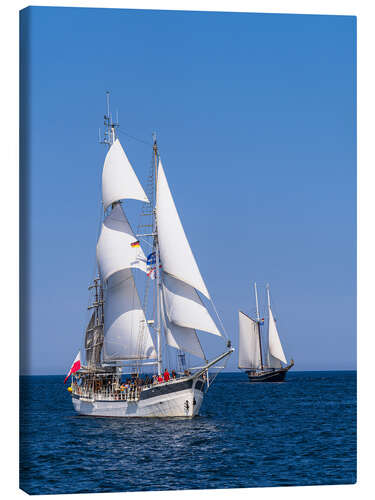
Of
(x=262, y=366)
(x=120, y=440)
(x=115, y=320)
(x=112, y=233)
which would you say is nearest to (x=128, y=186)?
(x=112, y=233)

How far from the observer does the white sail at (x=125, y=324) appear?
2759cm

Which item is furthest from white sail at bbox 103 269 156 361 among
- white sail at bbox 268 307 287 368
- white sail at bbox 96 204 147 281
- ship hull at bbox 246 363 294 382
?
ship hull at bbox 246 363 294 382

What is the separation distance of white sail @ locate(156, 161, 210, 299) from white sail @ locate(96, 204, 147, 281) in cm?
151

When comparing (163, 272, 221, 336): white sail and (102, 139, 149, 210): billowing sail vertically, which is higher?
(102, 139, 149, 210): billowing sail

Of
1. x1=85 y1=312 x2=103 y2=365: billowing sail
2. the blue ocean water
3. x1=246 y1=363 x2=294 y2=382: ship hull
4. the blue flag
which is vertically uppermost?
the blue flag

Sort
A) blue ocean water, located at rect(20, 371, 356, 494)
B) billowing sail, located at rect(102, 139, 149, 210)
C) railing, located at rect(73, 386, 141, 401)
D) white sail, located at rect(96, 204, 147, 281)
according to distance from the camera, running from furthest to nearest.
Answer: railing, located at rect(73, 386, 141, 401)
white sail, located at rect(96, 204, 147, 281)
billowing sail, located at rect(102, 139, 149, 210)
blue ocean water, located at rect(20, 371, 356, 494)

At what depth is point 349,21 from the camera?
1730cm

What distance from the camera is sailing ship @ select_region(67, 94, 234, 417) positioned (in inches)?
952

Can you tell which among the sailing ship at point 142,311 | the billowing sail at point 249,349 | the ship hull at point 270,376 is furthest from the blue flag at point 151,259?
the ship hull at point 270,376

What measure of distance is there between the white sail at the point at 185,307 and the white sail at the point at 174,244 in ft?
1.68

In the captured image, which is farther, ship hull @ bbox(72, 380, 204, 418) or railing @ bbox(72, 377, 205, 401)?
railing @ bbox(72, 377, 205, 401)

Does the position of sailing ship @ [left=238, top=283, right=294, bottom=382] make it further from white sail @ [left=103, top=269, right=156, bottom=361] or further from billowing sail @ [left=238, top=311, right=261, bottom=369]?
white sail @ [left=103, top=269, right=156, bottom=361]

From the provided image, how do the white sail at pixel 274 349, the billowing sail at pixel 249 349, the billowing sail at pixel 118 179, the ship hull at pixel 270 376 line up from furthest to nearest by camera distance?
the ship hull at pixel 270 376 → the white sail at pixel 274 349 → the billowing sail at pixel 249 349 → the billowing sail at pixel 118 179

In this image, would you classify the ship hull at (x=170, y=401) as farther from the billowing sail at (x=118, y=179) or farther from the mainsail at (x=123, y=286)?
the billowing sail at (x=118, y=179)
